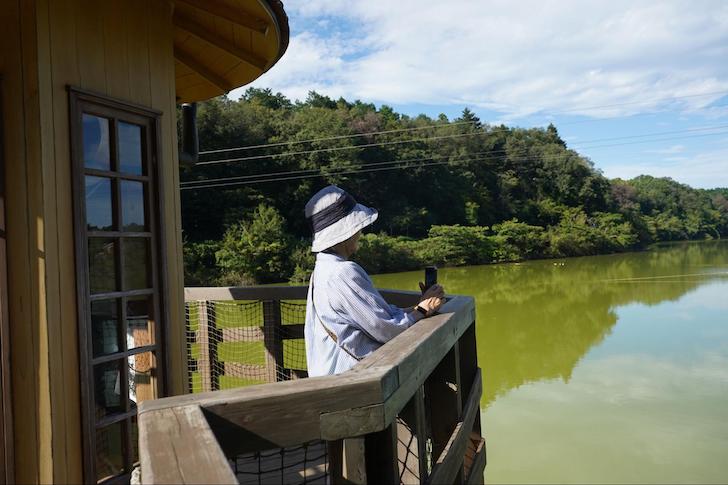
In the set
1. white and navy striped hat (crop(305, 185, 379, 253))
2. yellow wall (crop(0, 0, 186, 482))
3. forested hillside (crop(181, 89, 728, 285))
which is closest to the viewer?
white and navy striped hat (crop(305, 185, 379, 253))

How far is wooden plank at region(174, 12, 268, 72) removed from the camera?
3.08 m

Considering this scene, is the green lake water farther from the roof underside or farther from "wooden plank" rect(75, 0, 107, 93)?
"wooden plank" rect(75, 0, 107, 93)

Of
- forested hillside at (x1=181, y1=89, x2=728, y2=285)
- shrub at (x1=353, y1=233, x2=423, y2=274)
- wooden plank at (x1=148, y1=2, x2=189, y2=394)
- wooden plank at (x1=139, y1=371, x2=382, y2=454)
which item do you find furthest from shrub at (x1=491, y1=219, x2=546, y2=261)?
wooden plank at (x1=139, y1=371, x2=382, y2=454)

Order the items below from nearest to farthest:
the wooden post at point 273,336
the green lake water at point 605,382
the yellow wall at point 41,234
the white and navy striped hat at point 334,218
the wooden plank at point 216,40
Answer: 1. the white and navy striped hat at point 334,218
2. the yellow wall at point 41,234
3. the wooden plank at point 216,40
4. the wooden post at point 273,336
5. the green lake water at point 605,382

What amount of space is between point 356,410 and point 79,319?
1.42 metres

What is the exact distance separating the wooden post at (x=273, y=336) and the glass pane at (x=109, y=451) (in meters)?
1.58

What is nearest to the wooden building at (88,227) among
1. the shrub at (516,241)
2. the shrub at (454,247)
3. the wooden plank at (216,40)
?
the wooden plank at (216,40)

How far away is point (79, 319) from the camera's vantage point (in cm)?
222

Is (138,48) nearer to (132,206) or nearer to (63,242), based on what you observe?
(132,206)

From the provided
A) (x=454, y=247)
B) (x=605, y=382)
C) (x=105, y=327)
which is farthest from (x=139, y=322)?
(x=454, y=247)

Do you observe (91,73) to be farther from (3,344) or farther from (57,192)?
(3,344)

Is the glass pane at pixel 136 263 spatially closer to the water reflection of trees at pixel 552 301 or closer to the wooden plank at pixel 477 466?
the wooden plank at pixel 477 466

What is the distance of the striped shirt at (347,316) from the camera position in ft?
5.95

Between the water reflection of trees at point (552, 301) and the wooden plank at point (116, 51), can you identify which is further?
the water reflection of trees at point (552, 301)
